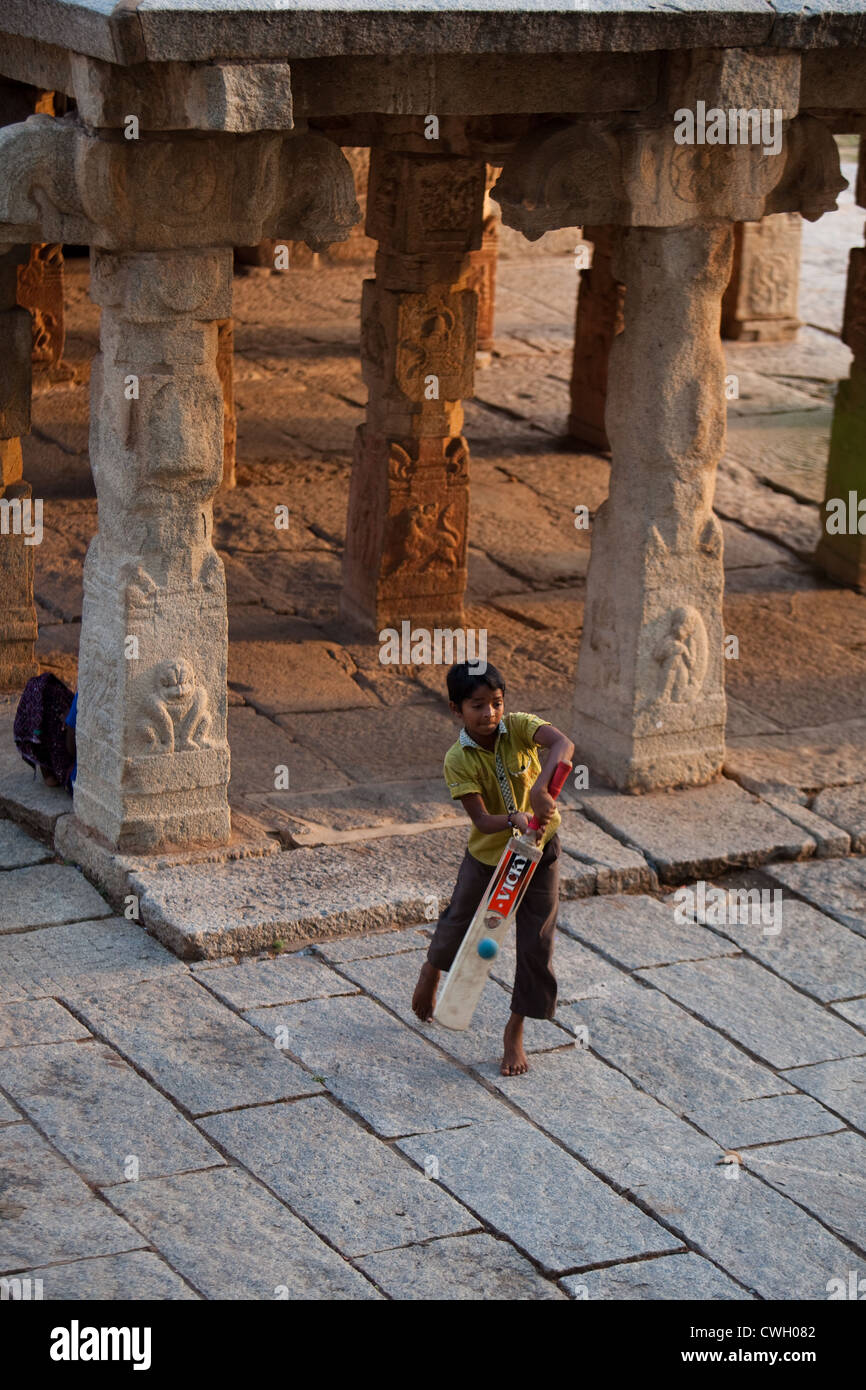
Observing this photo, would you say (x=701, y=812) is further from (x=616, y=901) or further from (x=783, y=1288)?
(x=783, y=1288)

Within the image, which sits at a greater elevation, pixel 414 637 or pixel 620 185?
pixel 620 185

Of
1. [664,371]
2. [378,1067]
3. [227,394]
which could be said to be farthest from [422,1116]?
[227,394]

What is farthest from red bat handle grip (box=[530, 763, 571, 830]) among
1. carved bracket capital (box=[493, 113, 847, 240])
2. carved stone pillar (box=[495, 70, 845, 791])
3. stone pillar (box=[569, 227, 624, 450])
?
stone pillar (box=[569, 227, 624, 450])

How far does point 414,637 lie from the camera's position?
29.5ft

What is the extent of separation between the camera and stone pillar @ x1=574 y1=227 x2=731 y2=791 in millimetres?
6906

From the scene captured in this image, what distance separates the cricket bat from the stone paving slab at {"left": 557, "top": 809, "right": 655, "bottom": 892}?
132 cm

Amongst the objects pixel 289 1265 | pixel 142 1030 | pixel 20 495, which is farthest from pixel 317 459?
pixel 289 1265

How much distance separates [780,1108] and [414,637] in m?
3.79

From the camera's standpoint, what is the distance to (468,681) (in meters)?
5.39

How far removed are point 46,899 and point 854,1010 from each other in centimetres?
260

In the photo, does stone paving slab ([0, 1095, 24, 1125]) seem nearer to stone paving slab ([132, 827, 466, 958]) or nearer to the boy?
stone paving slab ([132, 827, 466, 958])

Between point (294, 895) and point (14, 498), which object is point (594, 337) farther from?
point (294, 895)

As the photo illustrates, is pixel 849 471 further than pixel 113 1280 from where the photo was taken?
Yes

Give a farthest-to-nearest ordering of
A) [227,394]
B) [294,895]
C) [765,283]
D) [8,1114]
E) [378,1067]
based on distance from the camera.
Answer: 1. [765,283]
2. [227,394]
3. [294,895]
4. [378,1067]
5. [8,1114]
